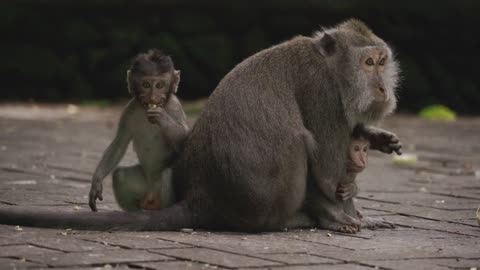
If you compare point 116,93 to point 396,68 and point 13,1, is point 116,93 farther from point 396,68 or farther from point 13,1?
point 396,68

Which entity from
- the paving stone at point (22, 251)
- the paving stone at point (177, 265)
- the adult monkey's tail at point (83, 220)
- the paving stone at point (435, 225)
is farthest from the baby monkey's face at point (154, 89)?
the paving stone at point (435, 225)

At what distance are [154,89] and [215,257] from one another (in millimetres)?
1269

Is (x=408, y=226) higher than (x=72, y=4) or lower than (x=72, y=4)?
lower

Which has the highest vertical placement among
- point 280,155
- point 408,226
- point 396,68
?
point 396,68

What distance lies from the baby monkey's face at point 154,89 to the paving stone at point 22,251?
118cm

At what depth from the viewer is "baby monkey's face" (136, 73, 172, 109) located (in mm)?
5809

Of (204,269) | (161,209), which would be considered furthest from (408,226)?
(204,269)

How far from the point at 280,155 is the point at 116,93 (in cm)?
912

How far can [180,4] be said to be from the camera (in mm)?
14602

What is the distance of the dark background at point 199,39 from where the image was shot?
1430 cm

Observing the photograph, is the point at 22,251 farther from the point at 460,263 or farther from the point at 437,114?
the point at 437,114

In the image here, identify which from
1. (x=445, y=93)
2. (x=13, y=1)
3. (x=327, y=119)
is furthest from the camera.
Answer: (x=445, y=93)

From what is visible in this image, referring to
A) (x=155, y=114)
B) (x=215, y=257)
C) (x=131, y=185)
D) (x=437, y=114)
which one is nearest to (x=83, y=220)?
(x=131, y=185)

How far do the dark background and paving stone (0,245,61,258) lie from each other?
374 inches
